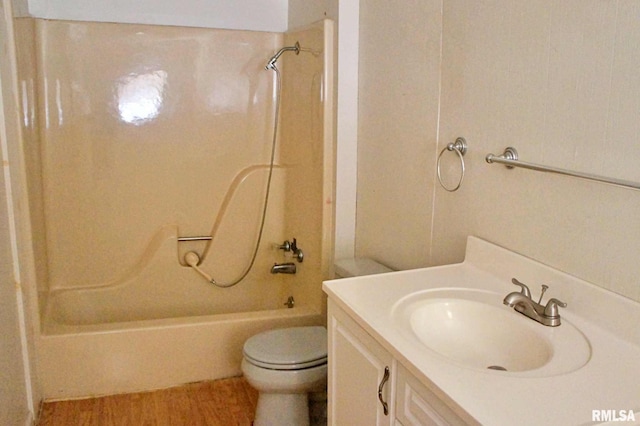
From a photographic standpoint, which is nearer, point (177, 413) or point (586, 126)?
point (586, 126)

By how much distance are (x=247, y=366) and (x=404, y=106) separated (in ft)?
3.83

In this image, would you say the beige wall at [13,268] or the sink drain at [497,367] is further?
the beige wall at [13,268]

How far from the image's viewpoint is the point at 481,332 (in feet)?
4.82

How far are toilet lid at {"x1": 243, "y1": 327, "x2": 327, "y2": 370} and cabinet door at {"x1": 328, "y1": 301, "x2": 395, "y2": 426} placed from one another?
17.9 inches

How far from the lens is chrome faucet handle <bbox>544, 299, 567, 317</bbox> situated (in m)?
1.33

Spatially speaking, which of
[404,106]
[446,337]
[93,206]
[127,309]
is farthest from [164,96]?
[446,337]

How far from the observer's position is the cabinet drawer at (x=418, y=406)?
3.49 ft

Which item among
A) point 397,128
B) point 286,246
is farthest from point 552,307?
point 286,246

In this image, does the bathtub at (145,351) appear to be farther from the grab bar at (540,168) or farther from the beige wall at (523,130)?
the grab bar at (540,168)

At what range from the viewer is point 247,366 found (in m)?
2.15

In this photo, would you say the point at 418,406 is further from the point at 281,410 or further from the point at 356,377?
the point at 281,410

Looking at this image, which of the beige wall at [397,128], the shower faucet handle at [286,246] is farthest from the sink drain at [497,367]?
the shower faucet handle at [286,246]

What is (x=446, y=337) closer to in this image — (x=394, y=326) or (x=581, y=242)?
(x=394, y=326)

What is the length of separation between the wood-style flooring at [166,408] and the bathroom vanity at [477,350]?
3.01 ft
